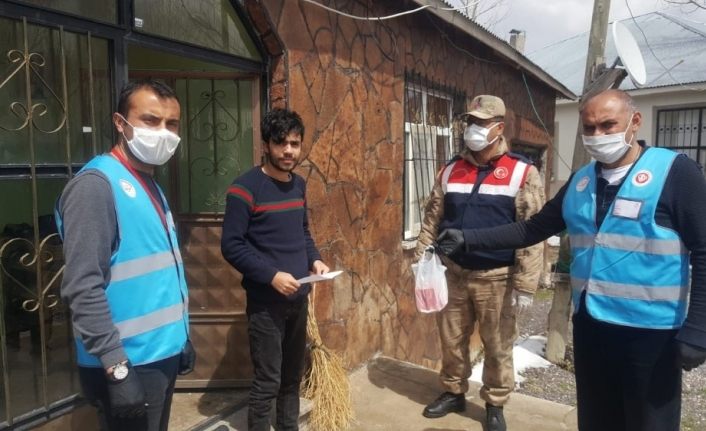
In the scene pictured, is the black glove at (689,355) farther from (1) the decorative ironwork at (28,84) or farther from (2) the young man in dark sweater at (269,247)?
(1) the decorative ironwork at (28,84)

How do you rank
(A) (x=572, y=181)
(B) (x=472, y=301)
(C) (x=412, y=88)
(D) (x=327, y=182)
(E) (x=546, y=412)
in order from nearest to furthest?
1. (A) (x=572, y=181)
2. (B) (x=472, y=301)
3. (E) (x=546, y=412)
4. (D) (x=327, y=182)
5. (C) (x=412, y=88)

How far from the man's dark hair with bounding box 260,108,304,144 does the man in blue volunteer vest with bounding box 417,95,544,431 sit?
114 centimetres

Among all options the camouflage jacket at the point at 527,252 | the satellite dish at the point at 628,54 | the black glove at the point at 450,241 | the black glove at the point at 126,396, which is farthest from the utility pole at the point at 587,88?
the black glove at the point at 126,396

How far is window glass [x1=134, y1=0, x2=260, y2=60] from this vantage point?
9.61 feet

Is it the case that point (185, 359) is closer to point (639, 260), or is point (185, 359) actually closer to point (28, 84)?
point (28, 84)

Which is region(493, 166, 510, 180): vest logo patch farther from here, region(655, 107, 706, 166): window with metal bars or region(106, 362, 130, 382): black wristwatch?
region(655, 107, 706, 166): window with metal bars

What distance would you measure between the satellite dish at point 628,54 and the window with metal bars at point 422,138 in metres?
1.80

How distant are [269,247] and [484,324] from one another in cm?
145

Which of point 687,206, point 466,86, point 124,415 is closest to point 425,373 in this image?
point 687,206

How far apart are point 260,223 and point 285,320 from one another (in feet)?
1.65

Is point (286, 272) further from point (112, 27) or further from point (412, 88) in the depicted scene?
point (412, 88)

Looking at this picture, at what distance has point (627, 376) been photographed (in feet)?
7.49

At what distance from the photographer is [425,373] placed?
14.3 feet

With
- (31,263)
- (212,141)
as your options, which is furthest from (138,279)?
(212,141)
